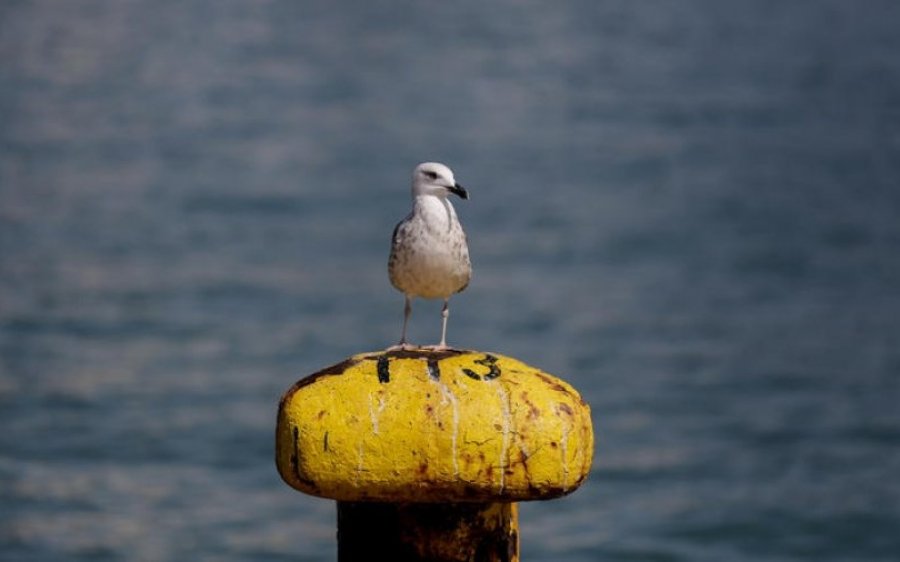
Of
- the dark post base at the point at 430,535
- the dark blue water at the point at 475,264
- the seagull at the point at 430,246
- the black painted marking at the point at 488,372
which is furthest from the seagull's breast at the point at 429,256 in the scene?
the dark blue water at the point at 475,264

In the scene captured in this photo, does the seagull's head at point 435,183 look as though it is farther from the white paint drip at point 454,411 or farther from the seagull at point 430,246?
the white paint drip at point 454,411

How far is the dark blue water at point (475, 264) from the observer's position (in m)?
25.2

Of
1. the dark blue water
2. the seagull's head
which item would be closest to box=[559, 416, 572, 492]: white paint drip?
the seagull's head

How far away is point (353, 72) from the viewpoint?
209ft

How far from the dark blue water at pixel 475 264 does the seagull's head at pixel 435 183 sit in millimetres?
14924

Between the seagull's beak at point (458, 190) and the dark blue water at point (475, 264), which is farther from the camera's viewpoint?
the dark blue water at point (475, 264)

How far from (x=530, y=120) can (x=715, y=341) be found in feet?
79.6

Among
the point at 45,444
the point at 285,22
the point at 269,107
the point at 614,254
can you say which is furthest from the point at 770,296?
the point at 285,22

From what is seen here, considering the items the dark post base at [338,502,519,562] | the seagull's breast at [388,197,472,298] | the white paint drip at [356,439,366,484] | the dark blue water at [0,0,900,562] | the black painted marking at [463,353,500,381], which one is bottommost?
the dark post base at [338,502,519,562]

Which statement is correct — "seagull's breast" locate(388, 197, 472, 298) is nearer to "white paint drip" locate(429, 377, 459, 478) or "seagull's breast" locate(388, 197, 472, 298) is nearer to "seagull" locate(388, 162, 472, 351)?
"seagull" locate(388, 162, 472, 351)

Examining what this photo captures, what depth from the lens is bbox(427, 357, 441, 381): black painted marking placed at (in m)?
5.92

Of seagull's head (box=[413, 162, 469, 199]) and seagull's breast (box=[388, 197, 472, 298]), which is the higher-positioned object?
seagull's head (box=[413, 162, 469, 199])

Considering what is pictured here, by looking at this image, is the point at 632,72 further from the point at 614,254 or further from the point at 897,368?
the point at 897,368

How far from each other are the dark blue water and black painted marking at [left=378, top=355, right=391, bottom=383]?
51.9 feet
